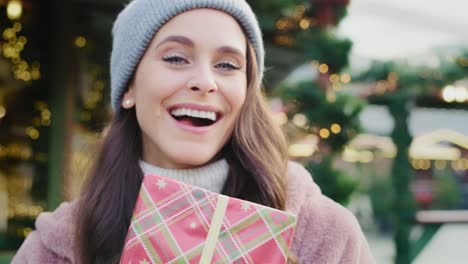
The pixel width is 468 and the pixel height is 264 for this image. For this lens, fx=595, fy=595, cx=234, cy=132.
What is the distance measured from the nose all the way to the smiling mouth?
5 cm

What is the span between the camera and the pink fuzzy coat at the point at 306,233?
1266mm

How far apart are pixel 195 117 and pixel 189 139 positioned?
5 centimetres

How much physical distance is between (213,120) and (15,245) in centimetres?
432

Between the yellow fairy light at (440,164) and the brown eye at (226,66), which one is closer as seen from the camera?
the brown eye at (226,66)

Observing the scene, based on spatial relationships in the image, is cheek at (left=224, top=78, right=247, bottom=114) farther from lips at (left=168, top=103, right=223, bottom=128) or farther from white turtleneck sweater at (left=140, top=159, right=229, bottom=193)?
white turtleneck sweater at (left=140, top=159, right=229, bottom=193)

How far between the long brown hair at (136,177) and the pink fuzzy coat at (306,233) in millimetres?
39

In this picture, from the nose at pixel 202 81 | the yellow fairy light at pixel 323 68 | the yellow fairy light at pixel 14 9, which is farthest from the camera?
the yellow fairy light at pixel 14 9

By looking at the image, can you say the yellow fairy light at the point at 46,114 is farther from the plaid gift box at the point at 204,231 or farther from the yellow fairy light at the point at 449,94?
the plaid gift box at the point at 204,231

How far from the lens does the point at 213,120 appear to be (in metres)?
1.29

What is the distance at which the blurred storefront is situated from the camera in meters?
5.06

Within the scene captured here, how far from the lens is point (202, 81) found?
1232 millimetres

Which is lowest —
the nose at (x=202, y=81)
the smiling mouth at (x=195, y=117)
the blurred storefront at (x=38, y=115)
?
the blurred storefront at (x=38, y=115)

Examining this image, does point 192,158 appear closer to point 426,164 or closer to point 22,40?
point 22,40

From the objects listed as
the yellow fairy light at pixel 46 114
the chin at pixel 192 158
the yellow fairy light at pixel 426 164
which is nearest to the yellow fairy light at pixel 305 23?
the yellow fairy light at pixel 46 114
